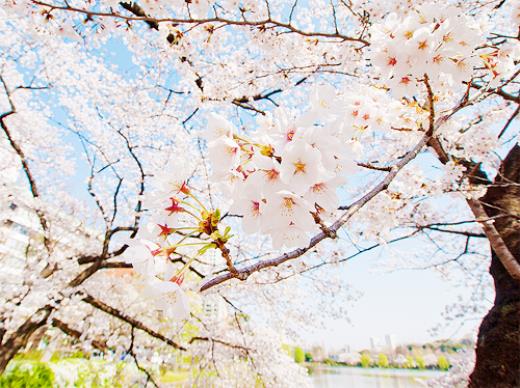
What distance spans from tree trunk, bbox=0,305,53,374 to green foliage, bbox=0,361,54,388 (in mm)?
2870

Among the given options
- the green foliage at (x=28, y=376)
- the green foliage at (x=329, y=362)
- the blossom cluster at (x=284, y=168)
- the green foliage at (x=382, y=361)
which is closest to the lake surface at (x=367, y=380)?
the green foliage at (x=382, y=361)

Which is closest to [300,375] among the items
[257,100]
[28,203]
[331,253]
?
[331,253]

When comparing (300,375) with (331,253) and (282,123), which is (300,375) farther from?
(282,123)

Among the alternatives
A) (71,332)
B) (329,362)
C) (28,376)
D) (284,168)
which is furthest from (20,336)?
(329,362)

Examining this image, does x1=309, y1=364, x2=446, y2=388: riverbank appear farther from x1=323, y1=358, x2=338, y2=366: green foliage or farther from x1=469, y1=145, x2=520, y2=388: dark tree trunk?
x1=469, y1=145, x2=520, y2=388: dark tree trunk

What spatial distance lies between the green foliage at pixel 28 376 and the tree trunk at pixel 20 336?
9.42 ft

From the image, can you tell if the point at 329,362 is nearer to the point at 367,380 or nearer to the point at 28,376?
the point at 367,380

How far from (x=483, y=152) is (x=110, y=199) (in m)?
8.90

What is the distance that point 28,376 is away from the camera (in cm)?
740

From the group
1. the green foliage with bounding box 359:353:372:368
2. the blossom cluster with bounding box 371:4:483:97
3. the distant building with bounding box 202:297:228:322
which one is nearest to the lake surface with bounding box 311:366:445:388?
the green foliage with bounding box 359:353:372:368

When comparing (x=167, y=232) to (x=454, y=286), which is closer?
(x=167, y=232)

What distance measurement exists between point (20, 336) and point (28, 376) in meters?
3.54

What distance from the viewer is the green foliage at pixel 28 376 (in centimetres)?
708

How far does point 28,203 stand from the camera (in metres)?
6.89
